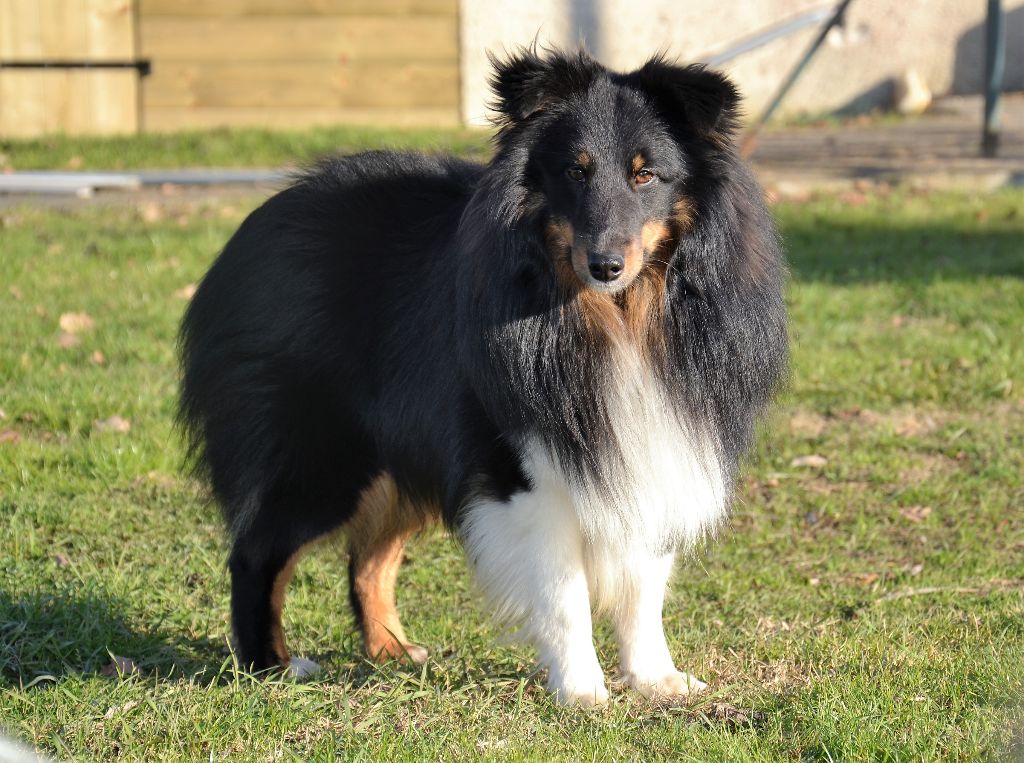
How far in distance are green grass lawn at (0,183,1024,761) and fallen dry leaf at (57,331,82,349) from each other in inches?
0.8

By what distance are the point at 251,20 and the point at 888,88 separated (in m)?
6.94

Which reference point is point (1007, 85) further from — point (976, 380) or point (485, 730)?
point (485, 730)

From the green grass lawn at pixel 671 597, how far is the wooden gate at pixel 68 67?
5.26 m

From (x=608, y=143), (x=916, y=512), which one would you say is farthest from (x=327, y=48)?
(x=608, y=143)

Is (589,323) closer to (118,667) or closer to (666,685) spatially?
(666,685)

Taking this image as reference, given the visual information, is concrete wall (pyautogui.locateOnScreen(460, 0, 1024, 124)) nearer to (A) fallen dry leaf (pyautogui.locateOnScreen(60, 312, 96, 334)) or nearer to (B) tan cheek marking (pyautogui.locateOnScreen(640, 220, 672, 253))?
(A) fallen dry leaf (pyautogui.locateOnScreen(60, 312, 96, 334))

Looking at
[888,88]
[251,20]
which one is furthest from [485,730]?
[888,88]

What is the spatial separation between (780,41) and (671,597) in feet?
34.9

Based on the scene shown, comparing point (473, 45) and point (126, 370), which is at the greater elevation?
point (473, 45)

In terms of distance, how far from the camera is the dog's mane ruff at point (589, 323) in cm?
325

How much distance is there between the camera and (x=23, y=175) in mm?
10578

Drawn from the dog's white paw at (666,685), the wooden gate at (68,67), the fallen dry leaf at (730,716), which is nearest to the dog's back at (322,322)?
the dog's white paw at (666,685)

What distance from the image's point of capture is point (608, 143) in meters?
3.21

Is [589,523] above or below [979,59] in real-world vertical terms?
below
